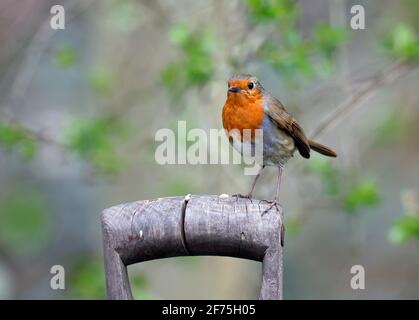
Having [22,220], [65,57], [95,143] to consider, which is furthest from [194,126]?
[22,220]

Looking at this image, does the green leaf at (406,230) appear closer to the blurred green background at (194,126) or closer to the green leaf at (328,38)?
the blurred green background at (194,126)

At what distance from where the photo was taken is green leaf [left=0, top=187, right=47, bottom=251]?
25.4 ft

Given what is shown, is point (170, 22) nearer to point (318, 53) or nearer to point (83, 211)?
point (318, 53)

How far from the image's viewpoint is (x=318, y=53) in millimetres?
5199

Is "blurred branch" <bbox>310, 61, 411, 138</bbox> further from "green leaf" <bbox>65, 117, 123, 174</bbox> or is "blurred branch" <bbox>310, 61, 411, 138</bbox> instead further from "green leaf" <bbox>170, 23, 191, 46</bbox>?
"green leaf" <bbox>65, 117, 123, 174</bbox>

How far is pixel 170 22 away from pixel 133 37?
146cm

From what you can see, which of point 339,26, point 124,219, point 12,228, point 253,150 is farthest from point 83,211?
point 124,219

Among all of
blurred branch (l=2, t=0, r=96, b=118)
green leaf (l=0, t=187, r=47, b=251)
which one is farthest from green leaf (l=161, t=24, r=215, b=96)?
green leaf (l=0, t=187, r=47, b=251)

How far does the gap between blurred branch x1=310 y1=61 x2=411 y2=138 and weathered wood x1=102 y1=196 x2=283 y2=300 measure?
2.43 m

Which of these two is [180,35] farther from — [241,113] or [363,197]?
[363,197]

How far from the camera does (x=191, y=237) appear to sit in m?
2.78

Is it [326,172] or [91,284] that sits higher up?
[326,172]

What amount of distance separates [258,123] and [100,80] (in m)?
2.02
